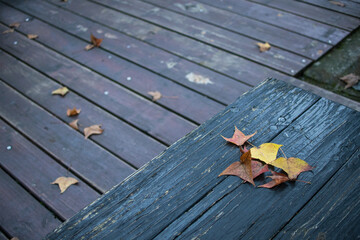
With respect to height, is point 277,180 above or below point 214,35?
above

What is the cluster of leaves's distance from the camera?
79 cm

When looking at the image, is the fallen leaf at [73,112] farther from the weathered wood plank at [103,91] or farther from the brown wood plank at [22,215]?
the brown wood plank at [22,215]

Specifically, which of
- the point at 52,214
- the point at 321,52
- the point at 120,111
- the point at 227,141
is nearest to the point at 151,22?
the point at 120,111

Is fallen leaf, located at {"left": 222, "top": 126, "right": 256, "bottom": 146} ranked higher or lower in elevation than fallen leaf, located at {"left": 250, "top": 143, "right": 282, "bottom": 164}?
higher

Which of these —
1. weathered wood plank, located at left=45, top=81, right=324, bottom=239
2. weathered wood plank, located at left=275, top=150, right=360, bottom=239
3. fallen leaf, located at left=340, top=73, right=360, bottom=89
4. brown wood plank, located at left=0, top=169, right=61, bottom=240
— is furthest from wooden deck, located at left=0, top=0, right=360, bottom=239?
weathered wood plank, located at left=275, top=150, right=360, bottom=239

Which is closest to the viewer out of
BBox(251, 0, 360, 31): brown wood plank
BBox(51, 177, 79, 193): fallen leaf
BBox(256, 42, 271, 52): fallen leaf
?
BBox(51, 177, 79, 193): fallen leaf

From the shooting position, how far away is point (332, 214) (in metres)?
0.71

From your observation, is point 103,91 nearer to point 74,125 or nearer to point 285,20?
point 74,125

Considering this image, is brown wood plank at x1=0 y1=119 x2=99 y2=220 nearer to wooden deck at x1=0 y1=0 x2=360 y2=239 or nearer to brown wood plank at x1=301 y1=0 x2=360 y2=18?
wooden deck at x1=0 y1=0 x2=360 y2=239

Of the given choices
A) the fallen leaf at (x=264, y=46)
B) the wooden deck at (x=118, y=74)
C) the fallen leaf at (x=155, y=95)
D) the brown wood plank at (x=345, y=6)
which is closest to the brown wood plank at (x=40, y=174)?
the wooden deck at (x=118, y=74)

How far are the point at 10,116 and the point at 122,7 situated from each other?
141 cm

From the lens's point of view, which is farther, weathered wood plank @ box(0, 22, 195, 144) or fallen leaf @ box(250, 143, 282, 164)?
weathered wood plank @ box(0, 22, 195, 144)

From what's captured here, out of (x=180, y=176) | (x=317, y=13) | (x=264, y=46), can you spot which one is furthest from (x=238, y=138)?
(x=317, y=13)

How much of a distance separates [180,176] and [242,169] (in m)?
0.15
